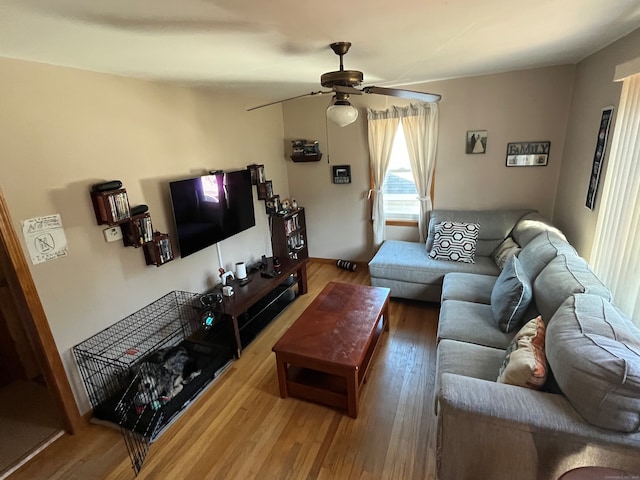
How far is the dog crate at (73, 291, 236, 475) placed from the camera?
2.06 metres

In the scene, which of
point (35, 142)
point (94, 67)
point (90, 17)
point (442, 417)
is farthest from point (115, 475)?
point (94, 67)

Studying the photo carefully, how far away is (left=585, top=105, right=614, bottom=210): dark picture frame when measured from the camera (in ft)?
7.72

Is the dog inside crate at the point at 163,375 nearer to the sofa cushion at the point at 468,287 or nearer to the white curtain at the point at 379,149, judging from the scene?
the sofa cushion at the point at 468,287

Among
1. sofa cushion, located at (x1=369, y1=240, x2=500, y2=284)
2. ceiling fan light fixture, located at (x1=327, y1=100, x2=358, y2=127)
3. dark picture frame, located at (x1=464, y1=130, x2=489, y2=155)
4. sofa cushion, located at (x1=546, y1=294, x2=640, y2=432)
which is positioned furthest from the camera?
dark picture frame, located at (x1=464, y1=130, x2=489, y2=155)

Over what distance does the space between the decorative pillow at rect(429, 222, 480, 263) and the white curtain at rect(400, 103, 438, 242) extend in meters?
0.48

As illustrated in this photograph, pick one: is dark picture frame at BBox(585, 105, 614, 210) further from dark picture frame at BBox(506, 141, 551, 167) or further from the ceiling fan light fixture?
the ceiling fan light fixture

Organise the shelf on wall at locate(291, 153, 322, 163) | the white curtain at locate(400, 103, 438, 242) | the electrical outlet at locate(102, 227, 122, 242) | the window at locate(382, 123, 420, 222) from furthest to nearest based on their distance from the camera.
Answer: the shelf on wall at locate(291, 153, 322, 163) < the window at locate(382, 123, 420, 222) < the white curtain at locate(400, 103, 438, 242) < the electrical outlet at locate(102, 227, 122, 242)

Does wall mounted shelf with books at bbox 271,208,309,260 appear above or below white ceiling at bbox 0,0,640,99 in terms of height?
Answer: below

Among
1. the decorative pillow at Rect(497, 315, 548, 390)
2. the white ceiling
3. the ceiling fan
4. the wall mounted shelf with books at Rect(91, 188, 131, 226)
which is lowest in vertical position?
the decorative pillow at Rect(497, 315, 548, 390)

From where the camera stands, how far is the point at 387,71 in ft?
9.18

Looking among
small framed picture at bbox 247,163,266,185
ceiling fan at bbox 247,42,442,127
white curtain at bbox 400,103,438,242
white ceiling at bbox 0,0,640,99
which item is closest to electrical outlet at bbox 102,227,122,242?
white ceiling at bbox 0,0,640,99

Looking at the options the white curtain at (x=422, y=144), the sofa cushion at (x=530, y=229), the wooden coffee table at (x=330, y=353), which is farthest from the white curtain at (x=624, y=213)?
the white curtain at (x=422, y=144)

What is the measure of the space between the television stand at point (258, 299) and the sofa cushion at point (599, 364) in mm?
2143

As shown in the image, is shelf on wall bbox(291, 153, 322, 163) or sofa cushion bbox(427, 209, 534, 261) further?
shelf on wall bbox(291, 153, 322, 163)
